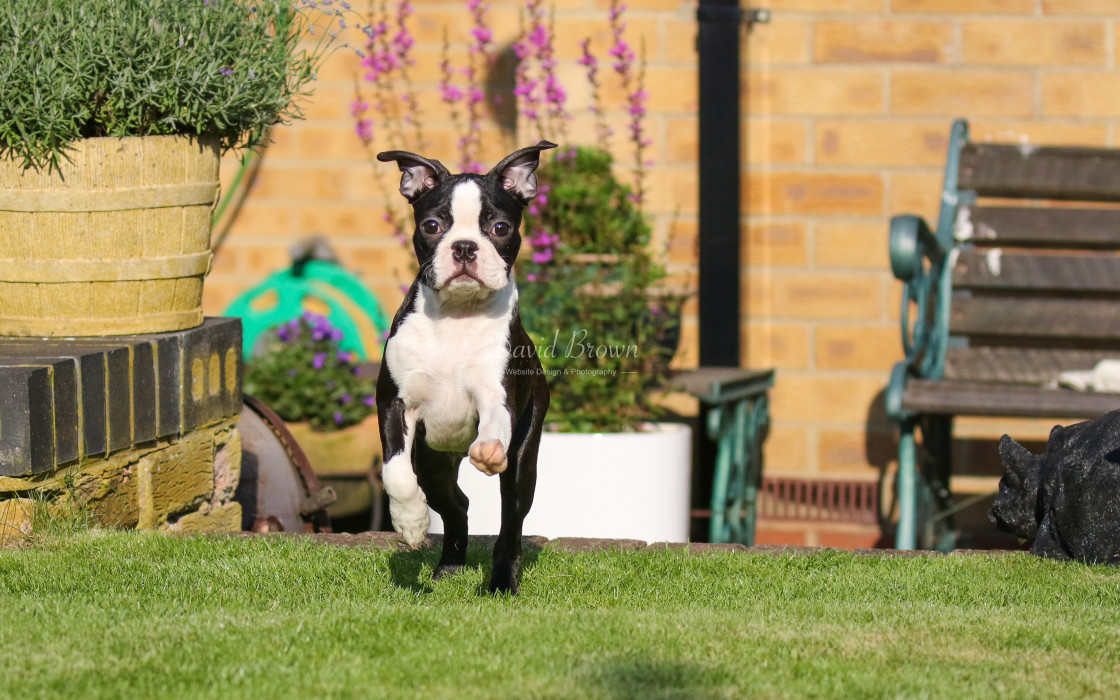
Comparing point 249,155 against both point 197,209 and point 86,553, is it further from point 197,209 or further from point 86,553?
point 86,553

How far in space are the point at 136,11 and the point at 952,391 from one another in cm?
299

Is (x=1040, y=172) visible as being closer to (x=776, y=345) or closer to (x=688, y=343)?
(x=776, y=345)

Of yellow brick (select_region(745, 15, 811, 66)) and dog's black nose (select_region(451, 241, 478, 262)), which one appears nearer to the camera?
dog's black nose (select_region(451, 241, 478, 262))

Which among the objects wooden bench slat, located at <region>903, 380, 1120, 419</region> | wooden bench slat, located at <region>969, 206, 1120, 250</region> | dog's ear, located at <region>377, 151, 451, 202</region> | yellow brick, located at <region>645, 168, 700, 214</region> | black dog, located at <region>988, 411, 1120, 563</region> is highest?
yellow brick, located at <region>645, 168, 700, 214</region>

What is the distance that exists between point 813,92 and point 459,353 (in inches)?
128

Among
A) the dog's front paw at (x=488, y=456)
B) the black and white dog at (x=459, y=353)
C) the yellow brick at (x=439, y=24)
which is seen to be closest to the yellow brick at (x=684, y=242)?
the yellow brick at (x=439, y=24)

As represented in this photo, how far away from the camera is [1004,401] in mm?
4555

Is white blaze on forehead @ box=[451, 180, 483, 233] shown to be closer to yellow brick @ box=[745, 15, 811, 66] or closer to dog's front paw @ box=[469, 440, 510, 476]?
dog's front paw @ box=[469, 440, 510, 476]

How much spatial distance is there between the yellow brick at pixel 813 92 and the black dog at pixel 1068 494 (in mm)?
2247

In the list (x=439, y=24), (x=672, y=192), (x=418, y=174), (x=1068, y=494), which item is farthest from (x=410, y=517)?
(x=439, y=24)

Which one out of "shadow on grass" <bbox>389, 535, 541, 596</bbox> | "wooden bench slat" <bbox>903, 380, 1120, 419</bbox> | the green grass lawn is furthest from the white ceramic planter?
the green grass lawn

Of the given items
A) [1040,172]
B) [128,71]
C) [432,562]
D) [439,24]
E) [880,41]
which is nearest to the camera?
[432,562]

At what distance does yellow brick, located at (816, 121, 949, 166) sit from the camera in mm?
5723

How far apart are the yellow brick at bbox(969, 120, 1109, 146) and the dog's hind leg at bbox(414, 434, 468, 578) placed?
11.1 feet
